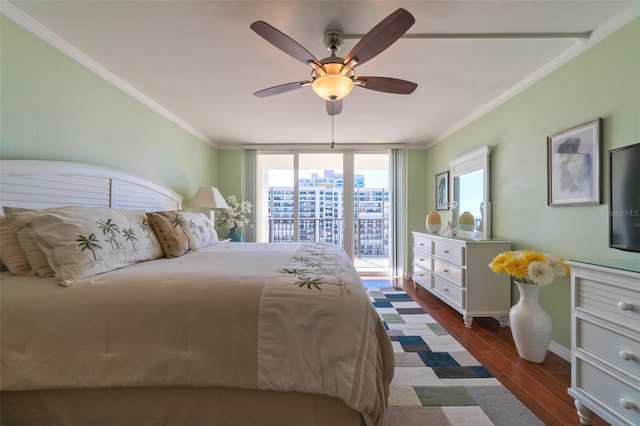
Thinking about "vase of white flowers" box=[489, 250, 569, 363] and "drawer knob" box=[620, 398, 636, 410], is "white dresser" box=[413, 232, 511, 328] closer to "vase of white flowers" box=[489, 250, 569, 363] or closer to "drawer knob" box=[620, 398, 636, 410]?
"vase of white flowers" box=[489, 250, 569, 363]

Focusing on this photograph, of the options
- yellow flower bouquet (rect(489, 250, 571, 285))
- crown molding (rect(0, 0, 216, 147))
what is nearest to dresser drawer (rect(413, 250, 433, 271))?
yellow flower bouquet (rect(489, 250, 571, 285))

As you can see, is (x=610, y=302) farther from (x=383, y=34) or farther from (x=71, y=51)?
(x=71, y=51)

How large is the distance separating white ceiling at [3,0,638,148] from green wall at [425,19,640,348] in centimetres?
16

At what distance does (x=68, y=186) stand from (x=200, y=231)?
3.25 feet

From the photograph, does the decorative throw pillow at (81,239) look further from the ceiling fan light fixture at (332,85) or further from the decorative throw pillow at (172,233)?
the ceiling fan light fixture at (332,85)

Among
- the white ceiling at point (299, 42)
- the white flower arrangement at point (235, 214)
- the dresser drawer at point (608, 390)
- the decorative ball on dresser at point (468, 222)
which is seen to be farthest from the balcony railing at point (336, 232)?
the dresser drawer at point (608, 390)

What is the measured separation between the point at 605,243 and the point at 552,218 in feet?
1.48

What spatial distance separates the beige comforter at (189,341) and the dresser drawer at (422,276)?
8.44 ft

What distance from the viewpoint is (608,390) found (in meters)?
1.27

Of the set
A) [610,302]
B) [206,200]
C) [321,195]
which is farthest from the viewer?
[321,195]

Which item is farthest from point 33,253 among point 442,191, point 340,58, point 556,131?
point 442,191

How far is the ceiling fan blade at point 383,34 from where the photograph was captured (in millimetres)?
1288

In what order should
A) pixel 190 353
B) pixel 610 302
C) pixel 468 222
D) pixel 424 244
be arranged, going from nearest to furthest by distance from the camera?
pixel 190 353 → pixel 610 302 → pixel 468 222 → pixel 424 244

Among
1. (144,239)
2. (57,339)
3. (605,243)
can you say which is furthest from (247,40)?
(605,243)
